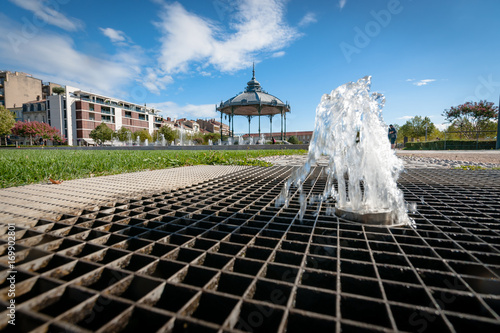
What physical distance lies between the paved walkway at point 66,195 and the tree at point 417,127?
2450 inches

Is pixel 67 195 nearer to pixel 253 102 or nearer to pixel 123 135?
pixel 253 102

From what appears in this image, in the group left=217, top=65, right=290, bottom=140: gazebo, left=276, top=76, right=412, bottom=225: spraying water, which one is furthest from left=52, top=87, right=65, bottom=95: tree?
left=276, top=76, right=412, bottom=225: spraying water

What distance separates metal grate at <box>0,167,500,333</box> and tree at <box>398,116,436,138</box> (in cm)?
6186

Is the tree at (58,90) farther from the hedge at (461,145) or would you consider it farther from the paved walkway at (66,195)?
the hedge at (461,145)

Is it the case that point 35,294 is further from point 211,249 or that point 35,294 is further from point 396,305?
point 396,305

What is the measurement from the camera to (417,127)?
5525 cm

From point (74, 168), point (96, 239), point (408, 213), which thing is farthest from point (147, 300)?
point (74, 168)

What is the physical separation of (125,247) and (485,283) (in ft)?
7.58

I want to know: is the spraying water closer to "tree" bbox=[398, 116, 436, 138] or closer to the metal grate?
→ the metal grate

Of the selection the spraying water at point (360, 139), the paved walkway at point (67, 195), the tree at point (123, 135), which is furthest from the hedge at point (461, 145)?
the tree at point (123, 135)

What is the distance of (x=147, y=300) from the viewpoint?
1.21 meters

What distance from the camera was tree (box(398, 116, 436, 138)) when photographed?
174 ft

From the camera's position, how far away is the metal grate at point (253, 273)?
3.65 feet

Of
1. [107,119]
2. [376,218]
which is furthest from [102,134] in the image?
[376,218]
